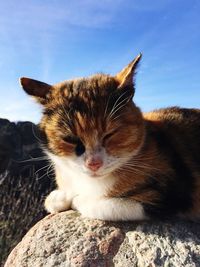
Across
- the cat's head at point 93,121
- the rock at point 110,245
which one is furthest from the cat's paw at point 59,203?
the cat's head at point 93,121

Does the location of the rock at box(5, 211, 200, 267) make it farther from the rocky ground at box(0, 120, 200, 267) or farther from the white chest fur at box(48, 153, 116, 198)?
the white chest fur at box(48, 153, 116, 198)

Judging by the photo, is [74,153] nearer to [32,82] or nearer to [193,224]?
[32,82]

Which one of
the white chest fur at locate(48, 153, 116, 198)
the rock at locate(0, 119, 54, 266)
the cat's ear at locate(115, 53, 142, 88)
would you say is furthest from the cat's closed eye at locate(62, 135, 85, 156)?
the rock at locate(0, 119, 54, 266)

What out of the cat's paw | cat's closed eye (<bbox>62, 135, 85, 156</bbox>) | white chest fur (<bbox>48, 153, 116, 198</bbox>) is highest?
cat's closed eye (<bbox>62, 135, 85, 156</bbox>)

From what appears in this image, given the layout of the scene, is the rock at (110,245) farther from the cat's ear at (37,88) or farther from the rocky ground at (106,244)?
the cat's ear at (37,88)

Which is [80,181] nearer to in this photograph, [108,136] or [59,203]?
[59,203]

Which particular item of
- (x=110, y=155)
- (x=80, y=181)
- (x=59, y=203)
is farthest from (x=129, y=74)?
(x=59, y=203)

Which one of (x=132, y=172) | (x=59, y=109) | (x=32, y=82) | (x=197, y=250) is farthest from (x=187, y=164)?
(x=32, y=82)
